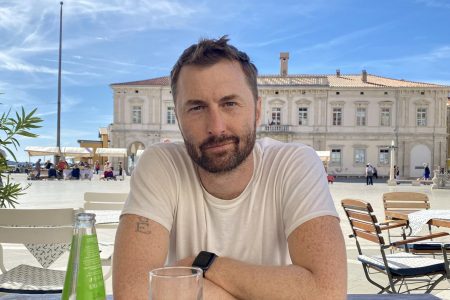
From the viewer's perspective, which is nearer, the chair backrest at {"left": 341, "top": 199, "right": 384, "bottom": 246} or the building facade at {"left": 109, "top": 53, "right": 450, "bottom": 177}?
A: the chair backrest at {"left": 341, "top": 199, "right": 384, "bottom": 246}

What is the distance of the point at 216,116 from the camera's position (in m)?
1.36

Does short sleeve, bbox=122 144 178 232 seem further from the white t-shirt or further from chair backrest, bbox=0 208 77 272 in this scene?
chair backrest, bbox=0 208 77 272

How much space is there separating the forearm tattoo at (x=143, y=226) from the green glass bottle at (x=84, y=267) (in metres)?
0.49

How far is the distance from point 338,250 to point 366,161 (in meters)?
37.5

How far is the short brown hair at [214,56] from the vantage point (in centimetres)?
139

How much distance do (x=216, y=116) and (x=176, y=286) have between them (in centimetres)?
73

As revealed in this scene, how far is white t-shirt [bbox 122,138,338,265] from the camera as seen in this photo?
1.38 meters

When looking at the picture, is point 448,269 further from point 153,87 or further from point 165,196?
point 153,87

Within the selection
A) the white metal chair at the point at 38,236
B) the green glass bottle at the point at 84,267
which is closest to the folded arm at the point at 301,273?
the green glass bottle at the point at 84,267

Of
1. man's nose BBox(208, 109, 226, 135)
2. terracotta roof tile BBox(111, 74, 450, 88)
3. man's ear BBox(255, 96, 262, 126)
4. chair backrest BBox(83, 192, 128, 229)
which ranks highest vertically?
terracotta roof tile BBox(111, 74, 450, 88)

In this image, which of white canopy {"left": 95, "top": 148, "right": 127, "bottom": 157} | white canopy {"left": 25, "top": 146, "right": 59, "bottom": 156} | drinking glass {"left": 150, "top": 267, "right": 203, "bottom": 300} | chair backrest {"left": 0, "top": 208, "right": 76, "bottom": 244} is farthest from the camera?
white canopy {"left": 95, "top": 148, "right": 127, "bottom": 157}

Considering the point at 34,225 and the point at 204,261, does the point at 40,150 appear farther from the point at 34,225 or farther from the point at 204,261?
the point at 204,261

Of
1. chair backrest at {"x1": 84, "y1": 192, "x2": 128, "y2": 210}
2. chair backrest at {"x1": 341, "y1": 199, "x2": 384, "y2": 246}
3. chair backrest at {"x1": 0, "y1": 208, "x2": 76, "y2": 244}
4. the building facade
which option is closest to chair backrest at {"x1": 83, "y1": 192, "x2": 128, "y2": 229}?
chair backrest at {"x1": 84, "y1": 192, "x2": 128, "y2": 210}

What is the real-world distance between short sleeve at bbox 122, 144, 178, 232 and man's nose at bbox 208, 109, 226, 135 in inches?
8.3
